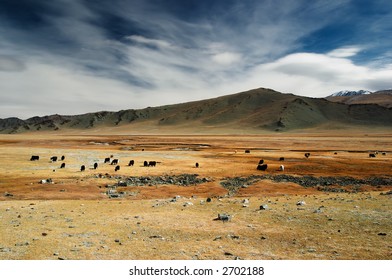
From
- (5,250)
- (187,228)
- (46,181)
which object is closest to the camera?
(5,250)

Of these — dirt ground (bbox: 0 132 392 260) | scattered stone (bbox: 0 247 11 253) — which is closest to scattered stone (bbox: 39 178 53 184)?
dirt ground (bbox: 0 132 392 260)

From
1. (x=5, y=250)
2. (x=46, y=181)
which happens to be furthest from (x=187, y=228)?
(x=46, y=181)

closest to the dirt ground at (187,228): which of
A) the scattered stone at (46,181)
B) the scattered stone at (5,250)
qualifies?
the scattered stone at (5,250)

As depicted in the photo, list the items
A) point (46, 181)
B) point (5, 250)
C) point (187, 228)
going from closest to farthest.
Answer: point (5, 250), point (187, 228), point (46, 181)

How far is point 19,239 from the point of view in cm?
1086

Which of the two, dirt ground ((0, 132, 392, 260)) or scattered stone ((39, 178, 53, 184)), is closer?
dirt ground ((0, 132, 392, 260))

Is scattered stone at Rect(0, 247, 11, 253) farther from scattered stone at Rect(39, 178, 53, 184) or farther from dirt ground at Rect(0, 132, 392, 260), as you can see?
scattered stone at Rect(39, 178, 53, 184)

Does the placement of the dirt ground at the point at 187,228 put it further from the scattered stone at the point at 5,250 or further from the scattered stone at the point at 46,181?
the scattered stone at the point at 46,181

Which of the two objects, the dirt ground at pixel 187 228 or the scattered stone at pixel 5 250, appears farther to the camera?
the dirt ground at pixel 187 228

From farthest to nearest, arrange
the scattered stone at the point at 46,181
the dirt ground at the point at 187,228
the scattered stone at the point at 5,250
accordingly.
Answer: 1. the scattered stone at the point at 46,181
2. the dirt ground at the point at 187,228
3. the scattered stone at the point at 5,250

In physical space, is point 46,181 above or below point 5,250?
below

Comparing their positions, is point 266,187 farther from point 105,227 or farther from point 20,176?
point 20,176

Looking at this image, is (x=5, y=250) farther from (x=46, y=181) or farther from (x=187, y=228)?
(x=46, y=181)

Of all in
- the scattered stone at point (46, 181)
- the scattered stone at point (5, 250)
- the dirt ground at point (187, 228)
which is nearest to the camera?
the scattered stone at point (5, 250)
